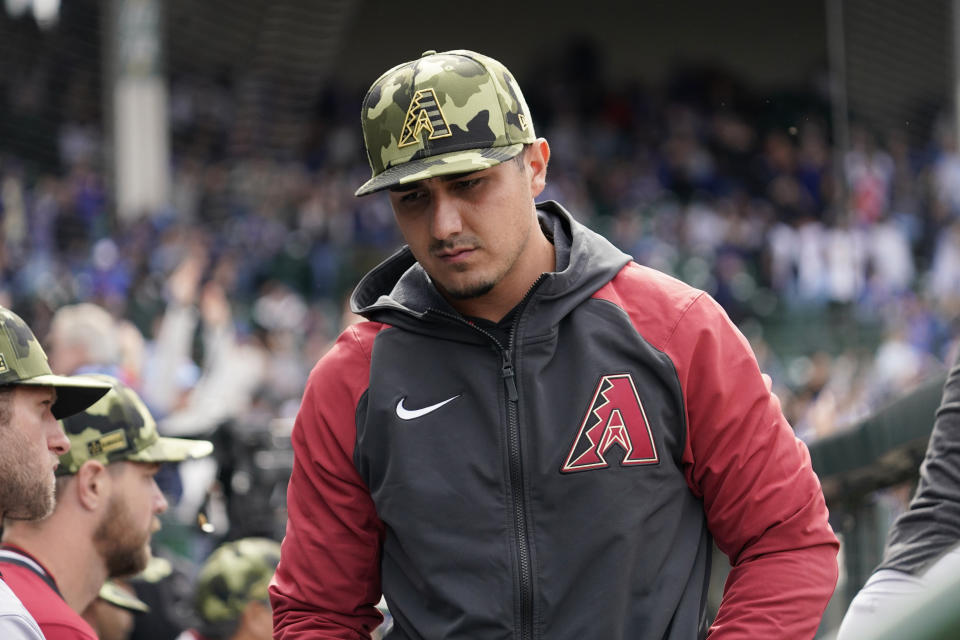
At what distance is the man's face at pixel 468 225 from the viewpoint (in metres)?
2.09

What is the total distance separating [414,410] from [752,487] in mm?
513

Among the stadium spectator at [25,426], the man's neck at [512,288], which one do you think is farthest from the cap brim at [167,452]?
the man's neck at [512,288]

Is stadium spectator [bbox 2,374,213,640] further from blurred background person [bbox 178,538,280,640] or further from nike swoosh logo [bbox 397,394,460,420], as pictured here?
nike swoosh logo [bbox 397,394,460,420]

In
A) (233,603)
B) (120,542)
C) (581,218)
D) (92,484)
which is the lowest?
(581,218)

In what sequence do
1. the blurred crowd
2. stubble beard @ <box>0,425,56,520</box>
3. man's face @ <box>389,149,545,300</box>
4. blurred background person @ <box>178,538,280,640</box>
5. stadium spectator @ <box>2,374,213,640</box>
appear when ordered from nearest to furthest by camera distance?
man's face @ <box>389,149,545,300</box> → stubble beard @ <box>0,425,56,520</box> → stadium spectator @ <box>2,374,213,640</box> → blurred background person @ <box>178,538,280,640</box> → the blurred crowd

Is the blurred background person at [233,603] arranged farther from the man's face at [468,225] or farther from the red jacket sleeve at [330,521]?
the man's face at [468,225]

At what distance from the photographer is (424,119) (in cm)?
207

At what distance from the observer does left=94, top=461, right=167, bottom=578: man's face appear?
304 cm

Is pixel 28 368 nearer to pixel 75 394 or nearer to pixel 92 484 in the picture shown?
pixel 75 394

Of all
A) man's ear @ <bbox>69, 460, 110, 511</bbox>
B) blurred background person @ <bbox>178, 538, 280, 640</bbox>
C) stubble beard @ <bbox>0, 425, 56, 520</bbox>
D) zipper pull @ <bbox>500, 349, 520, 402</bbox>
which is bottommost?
blurred background person @ <bbox>178, 538, 280, 640</bbox>

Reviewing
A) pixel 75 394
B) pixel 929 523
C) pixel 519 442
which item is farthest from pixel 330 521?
pixel 929 523

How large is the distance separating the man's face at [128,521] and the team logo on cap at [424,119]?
138cm

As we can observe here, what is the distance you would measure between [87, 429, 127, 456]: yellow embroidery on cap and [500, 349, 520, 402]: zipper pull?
1341 millimetres

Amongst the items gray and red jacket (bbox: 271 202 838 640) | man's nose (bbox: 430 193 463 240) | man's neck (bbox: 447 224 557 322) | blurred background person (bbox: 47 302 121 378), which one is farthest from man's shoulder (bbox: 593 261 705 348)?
blurred background person (bbox: 47 302 121 378)
